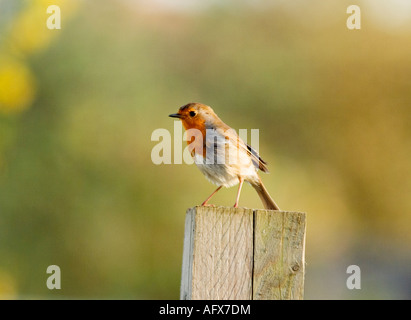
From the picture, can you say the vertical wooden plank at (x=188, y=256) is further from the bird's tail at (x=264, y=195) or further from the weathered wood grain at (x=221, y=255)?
the bird's tail at (x=264, y=195)

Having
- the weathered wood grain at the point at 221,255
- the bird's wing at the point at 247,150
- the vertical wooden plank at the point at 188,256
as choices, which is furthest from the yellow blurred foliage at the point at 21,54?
the weathered wood grain at the point at 221,255

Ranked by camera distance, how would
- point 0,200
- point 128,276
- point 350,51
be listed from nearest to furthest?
1. point 128,276
2. point 0,200
3. point 350,51

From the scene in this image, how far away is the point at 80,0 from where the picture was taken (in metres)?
12.2

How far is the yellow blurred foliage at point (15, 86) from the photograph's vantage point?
33.2ft

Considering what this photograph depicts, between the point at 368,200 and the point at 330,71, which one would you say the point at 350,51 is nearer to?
the point at 330,71

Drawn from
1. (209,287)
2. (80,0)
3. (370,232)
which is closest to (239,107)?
(370,232)

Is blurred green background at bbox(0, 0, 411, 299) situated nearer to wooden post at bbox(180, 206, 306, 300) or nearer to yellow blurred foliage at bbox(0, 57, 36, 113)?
yellow blurred foliage at bbox(0, 57, 36, 113)

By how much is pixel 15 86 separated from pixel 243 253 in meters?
8.49

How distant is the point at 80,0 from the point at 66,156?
154 inches

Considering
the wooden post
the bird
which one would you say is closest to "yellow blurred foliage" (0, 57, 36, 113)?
the bird

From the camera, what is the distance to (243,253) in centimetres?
268

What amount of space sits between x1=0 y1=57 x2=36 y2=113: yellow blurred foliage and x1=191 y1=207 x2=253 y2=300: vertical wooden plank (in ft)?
26.8

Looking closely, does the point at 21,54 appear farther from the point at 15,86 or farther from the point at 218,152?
the point at 218,152
